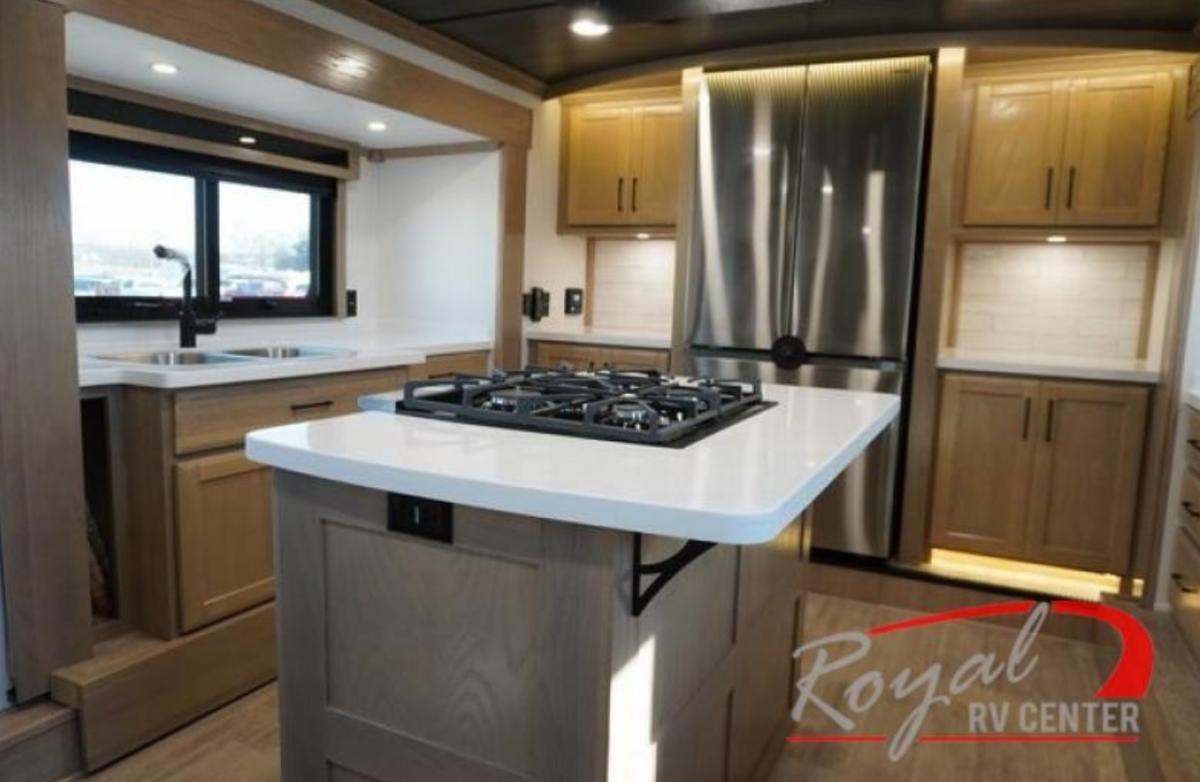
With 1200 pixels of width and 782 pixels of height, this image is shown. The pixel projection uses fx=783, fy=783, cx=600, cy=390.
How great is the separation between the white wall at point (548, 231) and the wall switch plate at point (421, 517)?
2.75m

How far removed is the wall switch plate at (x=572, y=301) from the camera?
420 cm

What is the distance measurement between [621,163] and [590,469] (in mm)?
3032

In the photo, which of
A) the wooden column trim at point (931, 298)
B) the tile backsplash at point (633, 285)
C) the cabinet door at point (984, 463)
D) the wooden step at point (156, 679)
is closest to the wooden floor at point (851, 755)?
the wooden step at point (156, 679)

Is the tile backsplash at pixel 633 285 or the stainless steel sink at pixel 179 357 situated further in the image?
the tile backsplash at pixel 633 285

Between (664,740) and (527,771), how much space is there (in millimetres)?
235

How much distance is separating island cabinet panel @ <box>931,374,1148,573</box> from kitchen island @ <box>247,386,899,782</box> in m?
1.91

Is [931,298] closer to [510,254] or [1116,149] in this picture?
[1116,149]

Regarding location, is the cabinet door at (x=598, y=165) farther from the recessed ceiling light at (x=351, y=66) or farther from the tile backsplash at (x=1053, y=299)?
the tile backsplash at (x=1053, y=299)

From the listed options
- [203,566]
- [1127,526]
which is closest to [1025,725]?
[1127,526]

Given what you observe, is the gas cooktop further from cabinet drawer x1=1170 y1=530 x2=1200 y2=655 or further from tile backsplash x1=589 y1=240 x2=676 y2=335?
tile backsplash x1=589 y1=240 x2=676 y2=335

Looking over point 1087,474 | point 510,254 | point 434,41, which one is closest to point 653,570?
point 1087,474

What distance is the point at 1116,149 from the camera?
295 centimetres

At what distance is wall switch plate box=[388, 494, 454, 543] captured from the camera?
1.12 m

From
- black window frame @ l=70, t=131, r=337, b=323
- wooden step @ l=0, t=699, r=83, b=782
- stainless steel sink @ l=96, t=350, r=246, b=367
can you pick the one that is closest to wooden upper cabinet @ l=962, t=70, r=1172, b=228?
black window frame @ l=70, t=131, r=337, b=323
